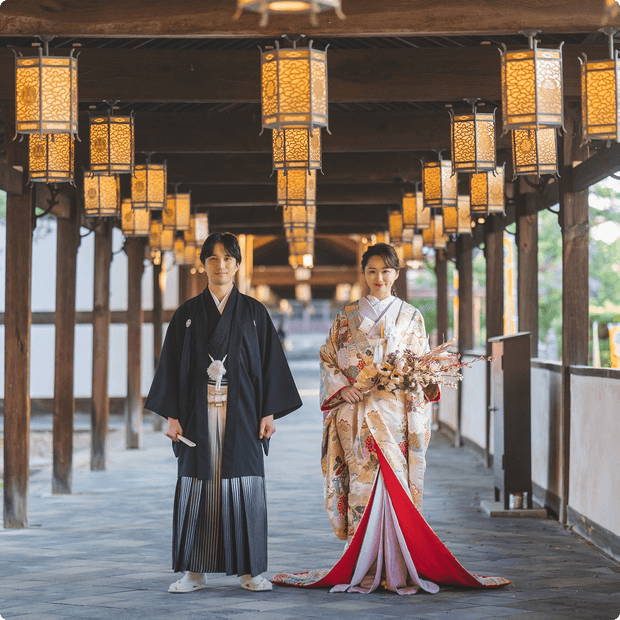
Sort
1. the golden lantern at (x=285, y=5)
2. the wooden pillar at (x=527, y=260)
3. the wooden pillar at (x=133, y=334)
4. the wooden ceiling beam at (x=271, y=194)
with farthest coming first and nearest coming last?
the wooden pillar at (x=133, y=334)
the wooden ceiling beam at (x=271, y=194)
the wooden pillar at (x=527, y=260)
the golden lantern at (x=285, y=5)

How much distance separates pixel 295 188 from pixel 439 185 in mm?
1364

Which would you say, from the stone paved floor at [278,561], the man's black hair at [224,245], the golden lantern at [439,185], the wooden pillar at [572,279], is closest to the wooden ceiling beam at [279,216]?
the stone paved floor at [278,561]

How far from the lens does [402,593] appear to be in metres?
4.98

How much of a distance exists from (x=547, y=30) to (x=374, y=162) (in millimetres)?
6000

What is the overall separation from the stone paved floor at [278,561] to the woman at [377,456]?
16 cm

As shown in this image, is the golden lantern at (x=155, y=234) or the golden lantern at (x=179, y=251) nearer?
the golden lantern at (x=155, y=234)

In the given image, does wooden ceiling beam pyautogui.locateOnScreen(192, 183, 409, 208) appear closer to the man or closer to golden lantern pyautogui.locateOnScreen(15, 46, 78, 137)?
golden lantern pyautogui.locateOnScreen(15, 46, 78, 137)

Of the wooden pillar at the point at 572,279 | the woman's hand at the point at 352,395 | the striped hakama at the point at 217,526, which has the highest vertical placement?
the wooden pillar at the point at 572,279

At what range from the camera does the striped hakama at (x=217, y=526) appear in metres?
4.96

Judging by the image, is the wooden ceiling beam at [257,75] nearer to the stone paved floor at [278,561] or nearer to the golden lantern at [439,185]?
the golden lantern at [439,185]

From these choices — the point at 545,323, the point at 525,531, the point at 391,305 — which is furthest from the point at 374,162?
the point at 545,323

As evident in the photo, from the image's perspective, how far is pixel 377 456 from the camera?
515 cm

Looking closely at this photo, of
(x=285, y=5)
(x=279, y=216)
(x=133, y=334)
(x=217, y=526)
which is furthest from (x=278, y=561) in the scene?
(x=279, y=216)

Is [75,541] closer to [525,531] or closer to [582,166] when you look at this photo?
[525,531]
